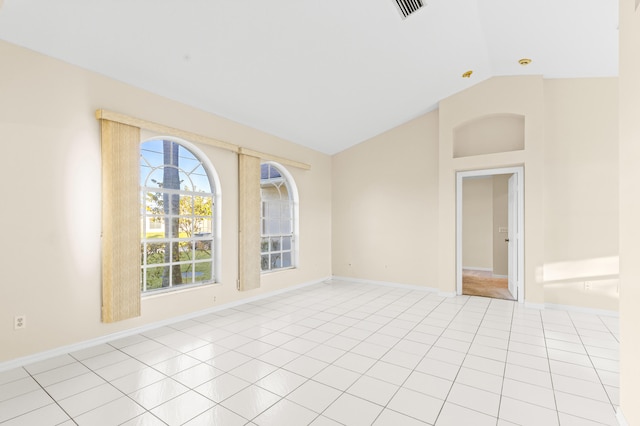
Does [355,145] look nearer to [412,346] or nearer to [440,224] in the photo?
[440,224]

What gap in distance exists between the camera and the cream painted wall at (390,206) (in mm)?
5898

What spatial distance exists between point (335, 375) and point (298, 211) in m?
3.94

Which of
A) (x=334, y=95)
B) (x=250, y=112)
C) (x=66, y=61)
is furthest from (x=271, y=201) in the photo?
(x=66, y=61)

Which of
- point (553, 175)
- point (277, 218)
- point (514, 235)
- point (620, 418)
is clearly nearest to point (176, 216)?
point (277, 218)

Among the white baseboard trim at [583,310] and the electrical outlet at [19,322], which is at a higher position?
the electrical outlet at [19,322]

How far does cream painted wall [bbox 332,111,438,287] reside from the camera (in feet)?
19.4

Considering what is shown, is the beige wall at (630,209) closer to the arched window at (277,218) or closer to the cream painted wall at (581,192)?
the cream painted wall at (581,192)

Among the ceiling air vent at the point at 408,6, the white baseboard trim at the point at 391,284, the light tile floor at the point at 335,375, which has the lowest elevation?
the white baseboard trim at the point at 391,284

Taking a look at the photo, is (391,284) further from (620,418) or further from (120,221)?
(120,221)

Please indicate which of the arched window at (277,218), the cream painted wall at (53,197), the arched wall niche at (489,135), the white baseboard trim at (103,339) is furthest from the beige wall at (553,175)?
the cream painted wall at (53,197)

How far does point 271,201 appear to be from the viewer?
5.89 m

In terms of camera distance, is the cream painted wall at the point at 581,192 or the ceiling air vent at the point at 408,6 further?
the cream painted wall at the point at 581,192

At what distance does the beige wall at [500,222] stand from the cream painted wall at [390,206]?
8.45 ft

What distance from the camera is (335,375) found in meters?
2.68
